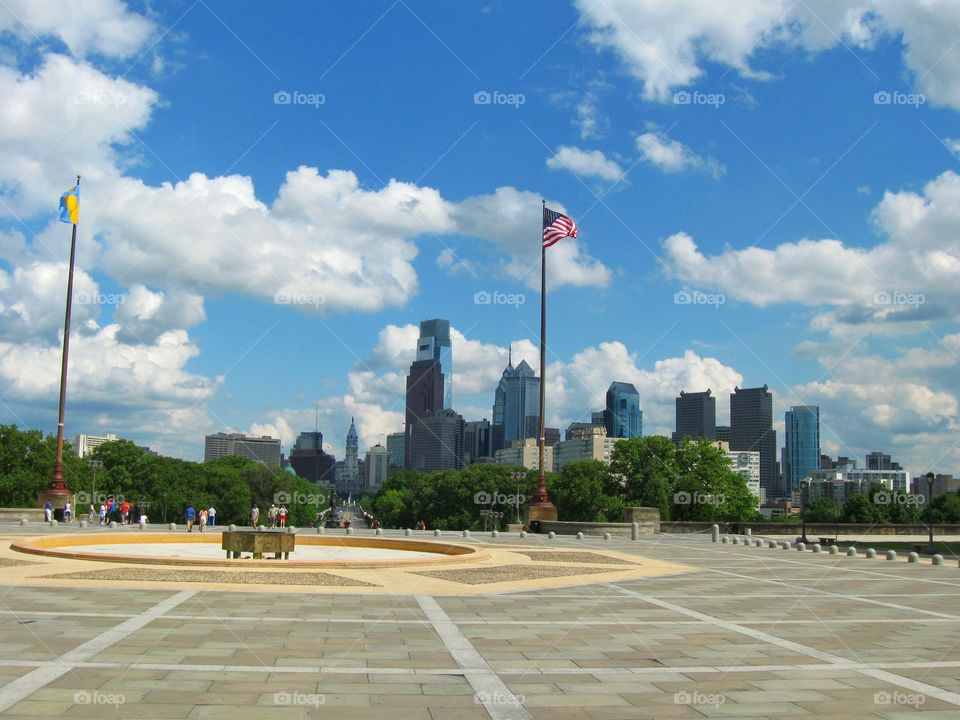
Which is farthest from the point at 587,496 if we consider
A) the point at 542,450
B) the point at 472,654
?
the point at 472,654

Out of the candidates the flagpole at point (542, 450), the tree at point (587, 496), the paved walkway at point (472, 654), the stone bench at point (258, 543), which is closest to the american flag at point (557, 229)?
the flagpole at point (542, 450)

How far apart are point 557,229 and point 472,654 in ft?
119

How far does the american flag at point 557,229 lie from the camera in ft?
155

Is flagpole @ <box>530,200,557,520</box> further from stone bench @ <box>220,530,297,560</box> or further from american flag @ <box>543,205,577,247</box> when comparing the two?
stone bench @ <box>220,530,297,560</box>

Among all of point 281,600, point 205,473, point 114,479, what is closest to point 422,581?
point 281,600

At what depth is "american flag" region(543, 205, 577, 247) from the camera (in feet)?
155

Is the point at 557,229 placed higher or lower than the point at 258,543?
higher

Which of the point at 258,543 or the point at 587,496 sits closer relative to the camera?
the point at 258,543

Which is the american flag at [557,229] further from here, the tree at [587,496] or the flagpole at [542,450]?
the tree at [587,496]

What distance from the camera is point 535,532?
5009 cm

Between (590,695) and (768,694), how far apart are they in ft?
6.81

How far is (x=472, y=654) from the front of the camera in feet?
42.0

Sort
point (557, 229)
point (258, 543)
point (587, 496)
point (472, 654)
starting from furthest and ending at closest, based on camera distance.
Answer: point (587, 496)
point (557, 229)
point (258, 543)
point (472, 654)

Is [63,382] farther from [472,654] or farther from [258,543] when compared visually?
[472,654]
